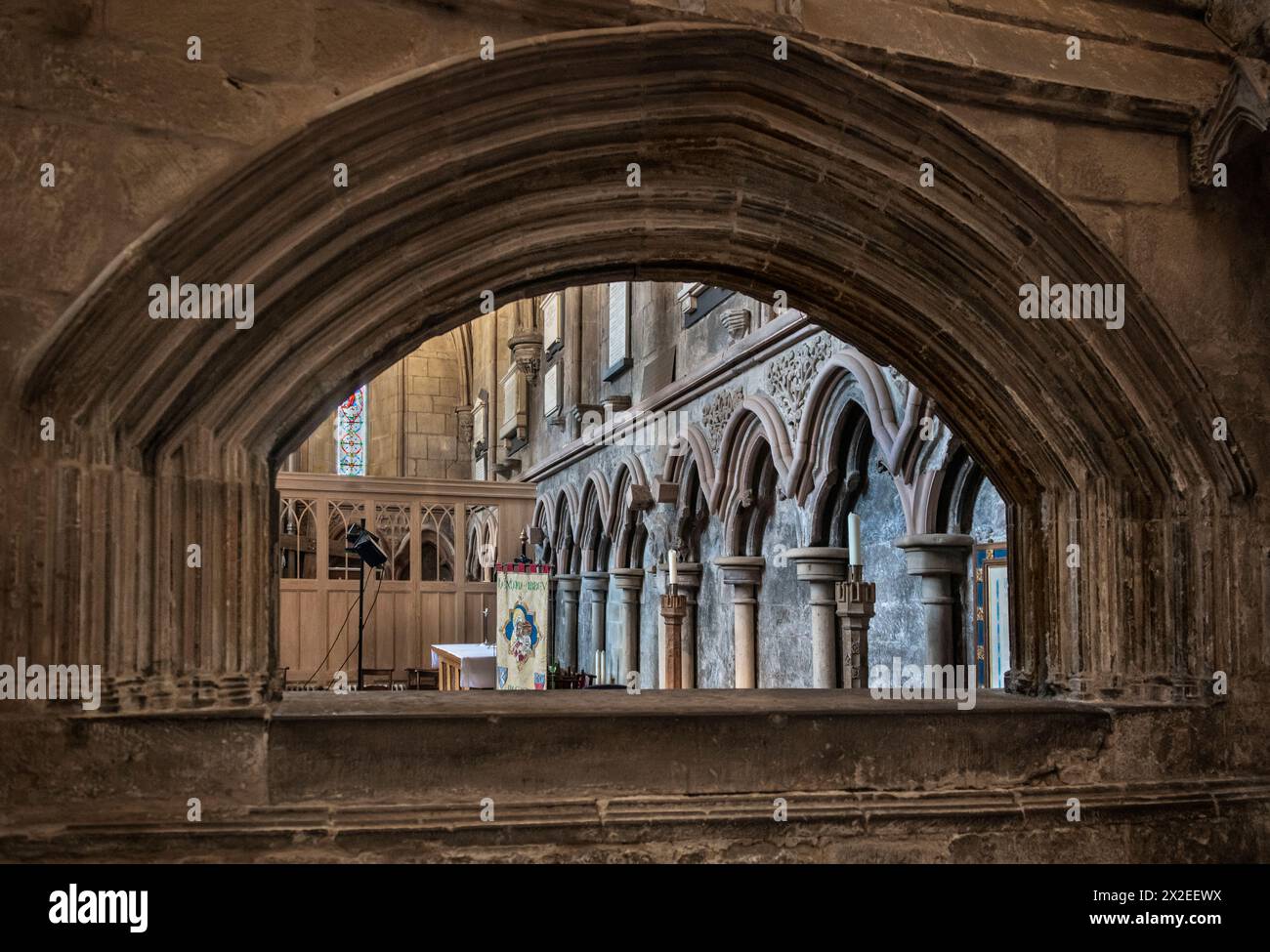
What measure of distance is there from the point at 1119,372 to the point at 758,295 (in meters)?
1.06

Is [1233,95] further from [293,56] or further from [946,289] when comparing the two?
[293,56]

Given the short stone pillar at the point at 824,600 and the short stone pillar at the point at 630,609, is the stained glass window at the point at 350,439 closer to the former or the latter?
the short stone pillar at the point at 630,609

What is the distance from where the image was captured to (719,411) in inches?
317

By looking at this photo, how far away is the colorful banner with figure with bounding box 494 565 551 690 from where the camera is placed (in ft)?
22.0

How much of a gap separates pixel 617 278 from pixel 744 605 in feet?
14.6

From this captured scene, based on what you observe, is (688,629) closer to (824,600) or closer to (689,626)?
(689,626)

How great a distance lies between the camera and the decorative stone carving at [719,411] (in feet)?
25.5

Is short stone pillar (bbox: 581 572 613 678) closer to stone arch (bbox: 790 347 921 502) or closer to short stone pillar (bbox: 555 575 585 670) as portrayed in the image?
short stone pillar (bbox: 555 575 585 670)

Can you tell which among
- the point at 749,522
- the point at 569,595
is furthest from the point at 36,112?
the point at 569,595

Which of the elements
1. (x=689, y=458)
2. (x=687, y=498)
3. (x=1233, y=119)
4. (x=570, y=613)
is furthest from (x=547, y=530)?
Result: (x=1233, y=119)

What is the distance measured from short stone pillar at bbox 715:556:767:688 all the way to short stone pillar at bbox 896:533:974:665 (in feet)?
7.41

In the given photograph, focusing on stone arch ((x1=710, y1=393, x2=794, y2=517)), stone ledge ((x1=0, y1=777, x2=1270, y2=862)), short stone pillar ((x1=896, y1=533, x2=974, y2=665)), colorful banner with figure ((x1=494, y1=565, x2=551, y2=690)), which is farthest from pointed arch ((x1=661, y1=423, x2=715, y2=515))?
stone ledge ((x1=0, y1=777, x2=1270, y2=862))

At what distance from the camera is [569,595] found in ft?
41.6

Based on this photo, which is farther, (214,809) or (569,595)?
(569,595)
